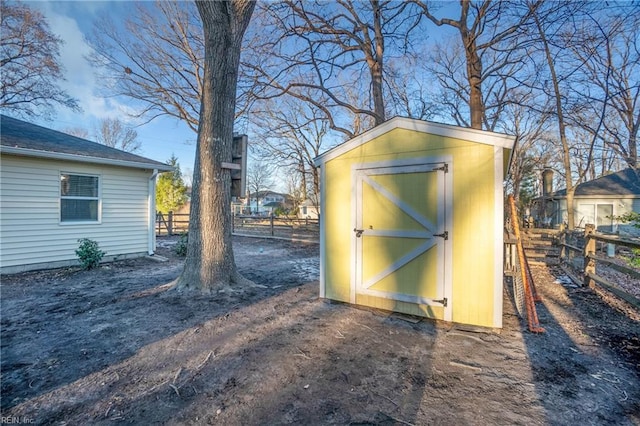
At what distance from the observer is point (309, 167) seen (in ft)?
74.0

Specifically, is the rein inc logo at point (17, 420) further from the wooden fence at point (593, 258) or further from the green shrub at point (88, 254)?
the wooden fence at point (593, 258)

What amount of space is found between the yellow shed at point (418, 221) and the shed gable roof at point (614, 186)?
656 inches

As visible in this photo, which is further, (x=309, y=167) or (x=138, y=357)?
(x=309, y=167)

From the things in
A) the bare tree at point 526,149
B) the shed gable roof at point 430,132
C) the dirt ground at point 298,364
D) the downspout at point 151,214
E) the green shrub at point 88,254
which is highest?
the bare tree at point 526,149

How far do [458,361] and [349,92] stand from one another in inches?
551

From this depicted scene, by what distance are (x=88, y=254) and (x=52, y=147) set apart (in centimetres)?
261

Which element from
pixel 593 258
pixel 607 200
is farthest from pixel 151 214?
pixel 607 200

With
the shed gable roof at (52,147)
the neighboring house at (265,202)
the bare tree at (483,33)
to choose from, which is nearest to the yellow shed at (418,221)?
the shed gable roof at (52,147)

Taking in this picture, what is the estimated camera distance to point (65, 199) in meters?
7.02

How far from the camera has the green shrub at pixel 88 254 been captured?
6.70 m

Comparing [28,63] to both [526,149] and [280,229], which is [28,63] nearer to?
[280,229]

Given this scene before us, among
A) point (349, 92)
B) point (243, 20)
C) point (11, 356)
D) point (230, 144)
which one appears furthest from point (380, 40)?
point (11, 356)

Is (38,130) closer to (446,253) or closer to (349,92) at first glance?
(446,253)

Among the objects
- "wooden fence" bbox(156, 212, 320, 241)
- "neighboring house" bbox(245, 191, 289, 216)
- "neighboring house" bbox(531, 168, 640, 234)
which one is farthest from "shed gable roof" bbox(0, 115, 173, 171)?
"neighboring house" bbox(245, 191, 289, 216)
